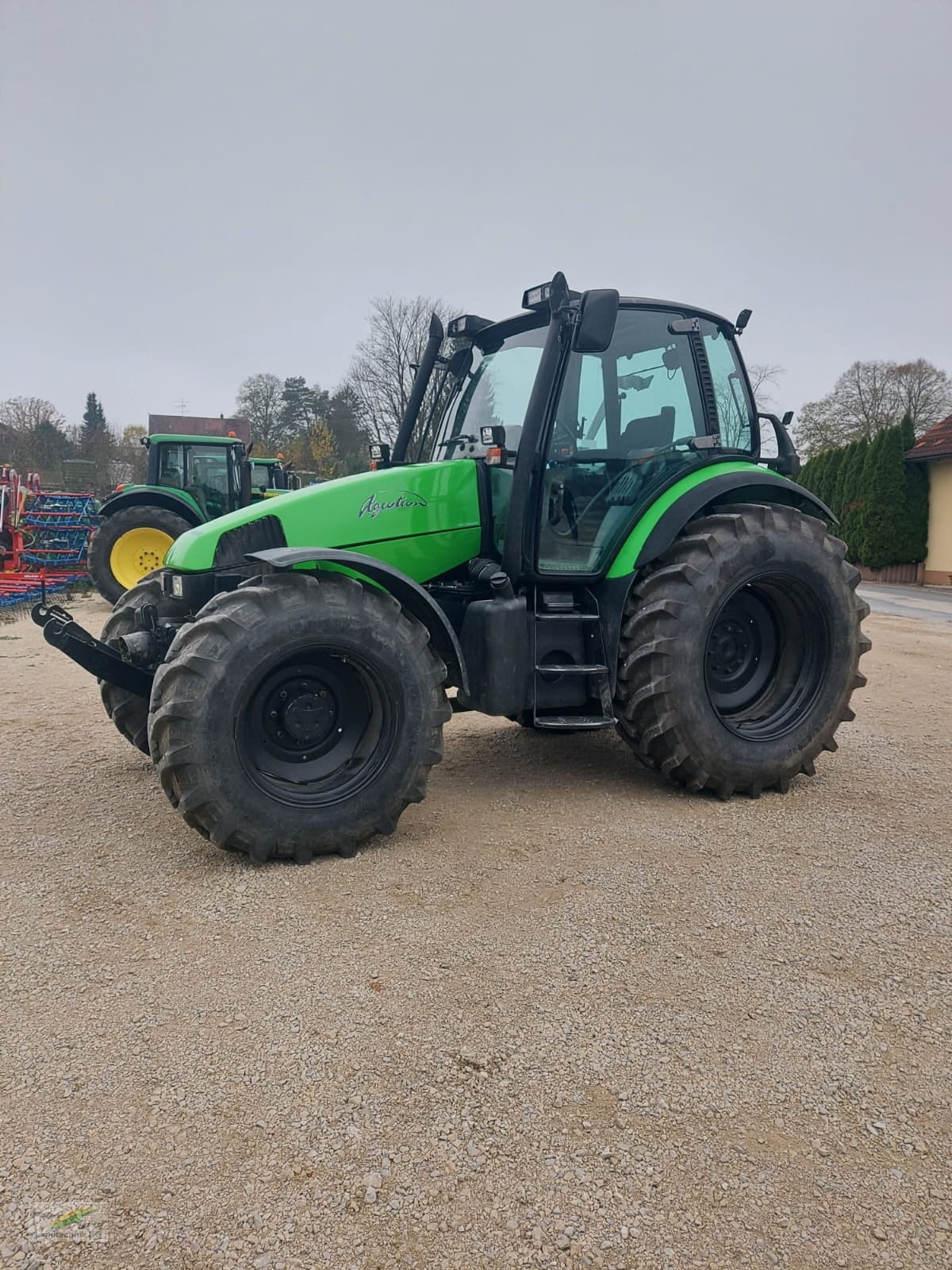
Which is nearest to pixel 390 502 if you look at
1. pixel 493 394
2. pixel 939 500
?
pixel 493 394

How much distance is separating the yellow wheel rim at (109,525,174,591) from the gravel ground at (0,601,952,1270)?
8.93 meters

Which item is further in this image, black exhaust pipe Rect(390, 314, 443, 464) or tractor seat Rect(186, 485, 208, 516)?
tractor seat Rect(186, 485, 208, 516)

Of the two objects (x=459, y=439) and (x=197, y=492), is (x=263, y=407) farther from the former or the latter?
(x=459, y=439)

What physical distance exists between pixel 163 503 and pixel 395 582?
983 cm

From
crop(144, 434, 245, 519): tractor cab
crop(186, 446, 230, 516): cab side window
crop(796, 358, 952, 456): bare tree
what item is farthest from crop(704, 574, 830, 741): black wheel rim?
crop(796, 358, 952, 456): bare tree

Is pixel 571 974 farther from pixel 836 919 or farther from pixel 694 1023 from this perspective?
pixel 836 919

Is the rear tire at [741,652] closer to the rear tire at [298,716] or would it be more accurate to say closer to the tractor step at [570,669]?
the tractor step at [570,669]

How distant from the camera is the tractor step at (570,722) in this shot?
13.4 ft

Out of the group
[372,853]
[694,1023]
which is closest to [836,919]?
[694,1023]

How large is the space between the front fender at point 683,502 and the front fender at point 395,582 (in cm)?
91

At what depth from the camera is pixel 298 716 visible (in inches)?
139

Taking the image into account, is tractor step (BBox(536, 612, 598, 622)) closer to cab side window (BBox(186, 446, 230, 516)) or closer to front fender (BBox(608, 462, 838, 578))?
front fender (BBox(608, 462, 838, 578))

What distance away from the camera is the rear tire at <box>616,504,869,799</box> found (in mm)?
4094

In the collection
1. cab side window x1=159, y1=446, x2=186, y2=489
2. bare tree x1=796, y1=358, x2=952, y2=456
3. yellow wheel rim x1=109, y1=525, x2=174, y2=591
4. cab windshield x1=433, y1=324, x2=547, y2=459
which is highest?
bare tree x1=796, y1=358, x2=952, y2=456
